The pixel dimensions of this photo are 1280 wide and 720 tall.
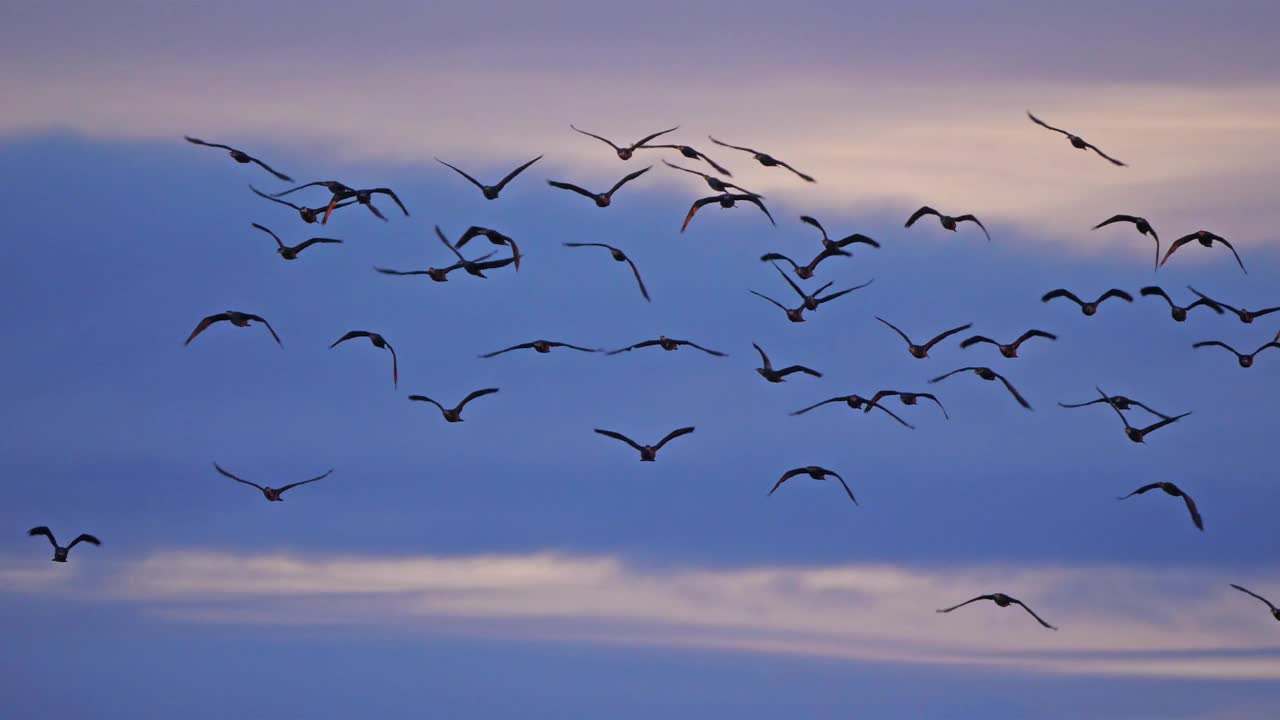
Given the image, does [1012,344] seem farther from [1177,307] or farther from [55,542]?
[55,542]

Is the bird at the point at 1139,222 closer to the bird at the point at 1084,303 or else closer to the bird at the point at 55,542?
the bird at the point at 1084,303

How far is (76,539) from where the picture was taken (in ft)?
336

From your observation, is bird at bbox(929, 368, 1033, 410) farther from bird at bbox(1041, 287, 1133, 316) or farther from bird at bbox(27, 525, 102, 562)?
bird at bbox(27, 525, 102, 562)

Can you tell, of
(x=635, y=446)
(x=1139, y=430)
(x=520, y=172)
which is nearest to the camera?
(x=520, y=172)

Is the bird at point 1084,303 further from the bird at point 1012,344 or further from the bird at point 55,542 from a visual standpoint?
the bird at point 55,542

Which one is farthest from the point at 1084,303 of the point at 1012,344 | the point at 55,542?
the point at 55,542

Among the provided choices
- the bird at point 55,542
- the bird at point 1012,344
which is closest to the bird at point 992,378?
the bird at point 1012,344

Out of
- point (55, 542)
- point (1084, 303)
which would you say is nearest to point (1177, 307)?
point (1084, 303)

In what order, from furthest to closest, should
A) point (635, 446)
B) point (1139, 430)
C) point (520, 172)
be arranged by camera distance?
point (1139, 430)
point (635, 446)
point (520, 172)

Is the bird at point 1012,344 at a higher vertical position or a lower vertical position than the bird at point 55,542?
higher

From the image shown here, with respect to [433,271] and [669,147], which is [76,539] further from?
[669,147]

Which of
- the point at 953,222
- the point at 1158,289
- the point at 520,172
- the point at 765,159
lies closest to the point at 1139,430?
the point at 1158,289

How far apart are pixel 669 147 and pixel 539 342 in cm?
1076

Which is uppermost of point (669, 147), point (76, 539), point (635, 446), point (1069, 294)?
point (669, 147)
